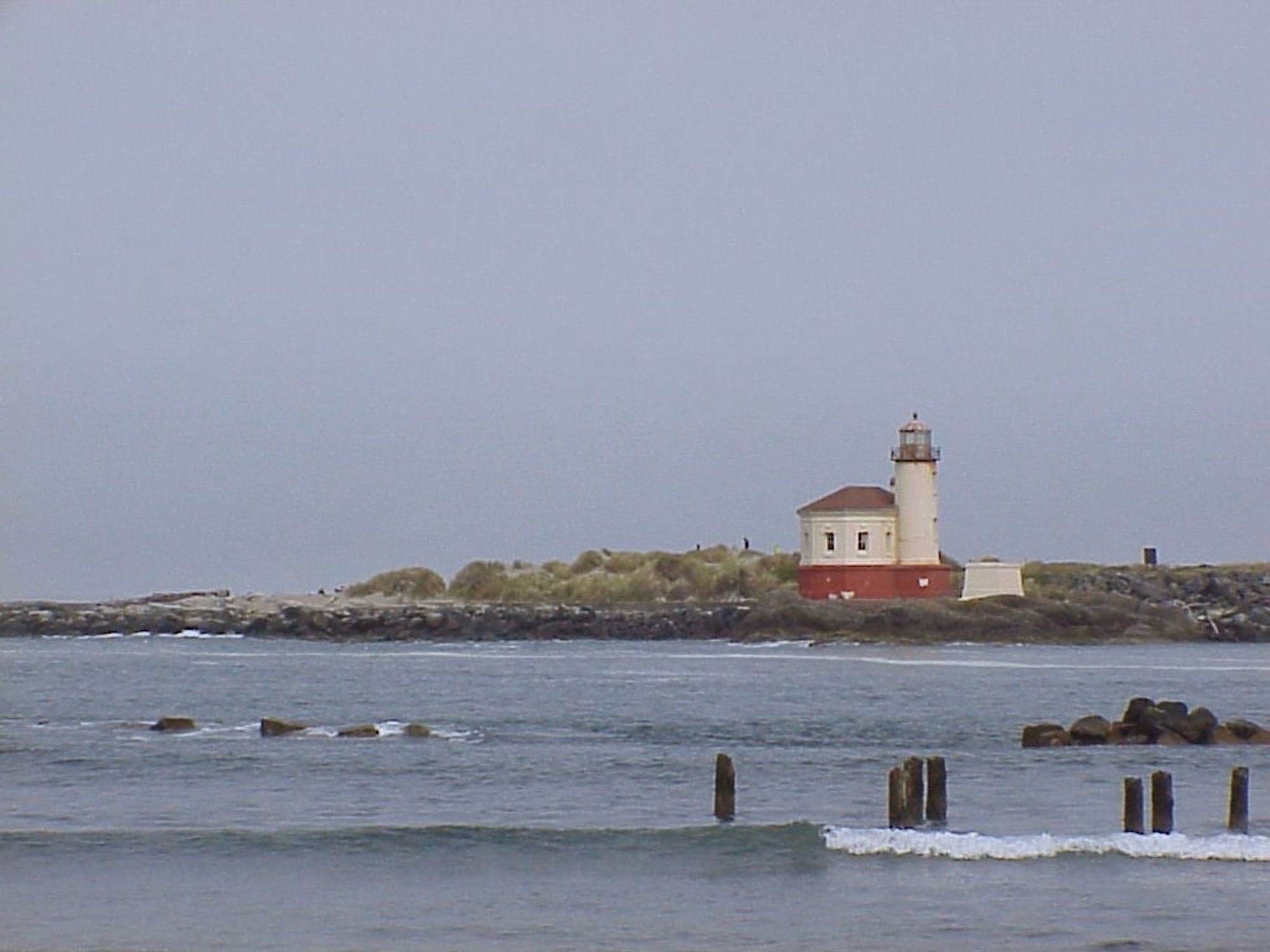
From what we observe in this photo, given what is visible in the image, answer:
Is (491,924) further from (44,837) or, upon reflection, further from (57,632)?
(57,632)

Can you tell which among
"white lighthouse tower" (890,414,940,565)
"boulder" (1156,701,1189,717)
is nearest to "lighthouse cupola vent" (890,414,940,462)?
"white lighthouse tower" (890,414,940,565)

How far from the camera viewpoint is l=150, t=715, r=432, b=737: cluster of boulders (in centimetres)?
3169

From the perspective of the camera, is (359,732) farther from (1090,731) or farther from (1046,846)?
(1046,846)

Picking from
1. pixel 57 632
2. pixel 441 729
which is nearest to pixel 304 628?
pixel 57 632

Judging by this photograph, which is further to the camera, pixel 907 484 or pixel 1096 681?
pixel 907 484

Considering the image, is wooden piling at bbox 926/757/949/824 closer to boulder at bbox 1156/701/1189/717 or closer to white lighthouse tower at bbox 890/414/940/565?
boulder at bbox 1156/701/1189/717

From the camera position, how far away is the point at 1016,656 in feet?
197

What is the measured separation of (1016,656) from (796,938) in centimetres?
4555

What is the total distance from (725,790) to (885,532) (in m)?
43.4

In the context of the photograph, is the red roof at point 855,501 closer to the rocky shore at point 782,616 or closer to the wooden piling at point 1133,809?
the rocky shore at point 782,616

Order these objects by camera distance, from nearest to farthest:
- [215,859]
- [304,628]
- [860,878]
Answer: [860,878] → [215,859] → [304,628]

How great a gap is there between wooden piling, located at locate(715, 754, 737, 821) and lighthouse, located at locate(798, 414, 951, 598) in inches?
1670

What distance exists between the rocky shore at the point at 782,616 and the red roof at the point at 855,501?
3.18 metres

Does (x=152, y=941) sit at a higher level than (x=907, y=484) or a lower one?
lower
